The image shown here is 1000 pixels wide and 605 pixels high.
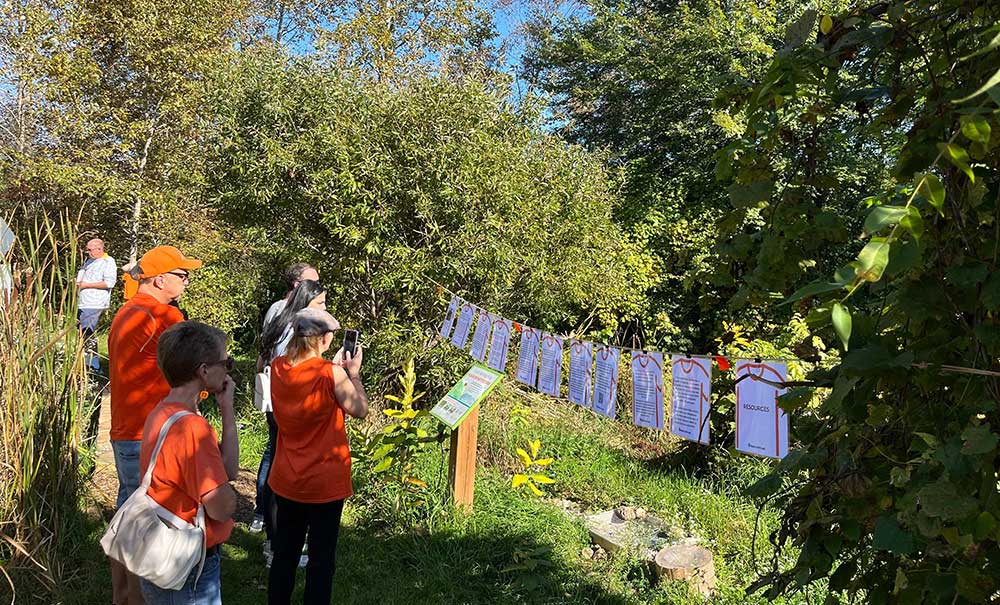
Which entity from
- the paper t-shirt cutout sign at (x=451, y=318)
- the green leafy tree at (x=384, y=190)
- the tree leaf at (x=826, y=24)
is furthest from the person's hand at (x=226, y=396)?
the green leafy tree at (x=384, y=190)

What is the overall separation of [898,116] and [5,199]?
1184 centimetres

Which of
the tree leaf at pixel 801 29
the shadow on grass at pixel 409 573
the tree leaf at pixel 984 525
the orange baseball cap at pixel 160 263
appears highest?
the tree leaf at pixel 801 29

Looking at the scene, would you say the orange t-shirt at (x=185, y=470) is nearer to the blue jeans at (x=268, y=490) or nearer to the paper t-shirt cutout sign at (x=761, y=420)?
the blue jeans at (x=268, y=490)

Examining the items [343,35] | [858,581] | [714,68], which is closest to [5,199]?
[343,35]

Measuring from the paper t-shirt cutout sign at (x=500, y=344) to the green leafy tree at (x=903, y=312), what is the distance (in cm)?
336

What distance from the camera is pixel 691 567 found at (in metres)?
3.60

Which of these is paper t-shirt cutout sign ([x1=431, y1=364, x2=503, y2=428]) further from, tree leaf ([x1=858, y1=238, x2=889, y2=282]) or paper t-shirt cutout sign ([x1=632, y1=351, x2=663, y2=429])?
tree leaf ([x1=858, y1=238, x2=889, y2=282])

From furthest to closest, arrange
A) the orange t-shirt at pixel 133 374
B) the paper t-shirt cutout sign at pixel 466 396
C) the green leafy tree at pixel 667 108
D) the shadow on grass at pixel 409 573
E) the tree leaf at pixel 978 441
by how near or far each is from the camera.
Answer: the green leafy tree at pixel 667 108
the paper t-shirt cutout sign at pixel 466 396
the shadow on grass at pixel 409 573
the orange t-shirt at pixel 133 374
the tree leaf at pixel 978 441

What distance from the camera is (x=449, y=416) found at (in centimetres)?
412

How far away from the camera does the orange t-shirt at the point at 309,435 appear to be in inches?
109

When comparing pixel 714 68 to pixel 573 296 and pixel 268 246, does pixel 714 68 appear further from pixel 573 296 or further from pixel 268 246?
pixel 268 246

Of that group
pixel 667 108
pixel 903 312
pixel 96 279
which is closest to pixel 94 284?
pixel 96 279

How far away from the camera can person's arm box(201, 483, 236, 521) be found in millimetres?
2096

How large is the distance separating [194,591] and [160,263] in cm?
154
